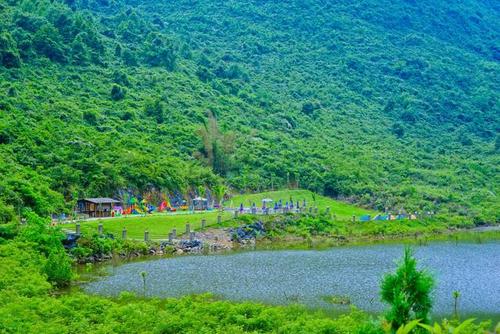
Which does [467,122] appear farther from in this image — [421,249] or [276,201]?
[421,249]

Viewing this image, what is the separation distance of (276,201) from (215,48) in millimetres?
85384

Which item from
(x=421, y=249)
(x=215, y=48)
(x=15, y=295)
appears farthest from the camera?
(x=215, y=48)

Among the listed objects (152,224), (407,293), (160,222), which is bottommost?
(407,293)

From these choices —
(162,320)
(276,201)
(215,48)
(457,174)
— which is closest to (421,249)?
(276,201)

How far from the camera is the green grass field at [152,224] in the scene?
56688mm

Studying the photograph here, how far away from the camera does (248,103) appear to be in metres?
132

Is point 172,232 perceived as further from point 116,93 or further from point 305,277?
point 116,93

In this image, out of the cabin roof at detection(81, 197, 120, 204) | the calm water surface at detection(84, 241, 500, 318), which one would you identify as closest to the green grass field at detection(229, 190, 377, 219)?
the cabin roof at detection(81, 197, 120, 204)

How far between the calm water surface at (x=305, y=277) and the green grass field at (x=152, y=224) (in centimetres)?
680

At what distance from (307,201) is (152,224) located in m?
33.2

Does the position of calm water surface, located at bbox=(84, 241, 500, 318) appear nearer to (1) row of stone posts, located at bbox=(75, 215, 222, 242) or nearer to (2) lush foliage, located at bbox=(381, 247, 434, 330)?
(1) row of stone posts, located at bbox=(75, 215, 222, 242)

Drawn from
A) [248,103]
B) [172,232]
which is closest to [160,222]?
[172,232]

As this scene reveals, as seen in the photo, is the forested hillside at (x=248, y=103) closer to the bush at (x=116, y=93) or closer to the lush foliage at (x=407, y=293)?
the bush at (x=116, y=93)

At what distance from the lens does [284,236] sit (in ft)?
229
